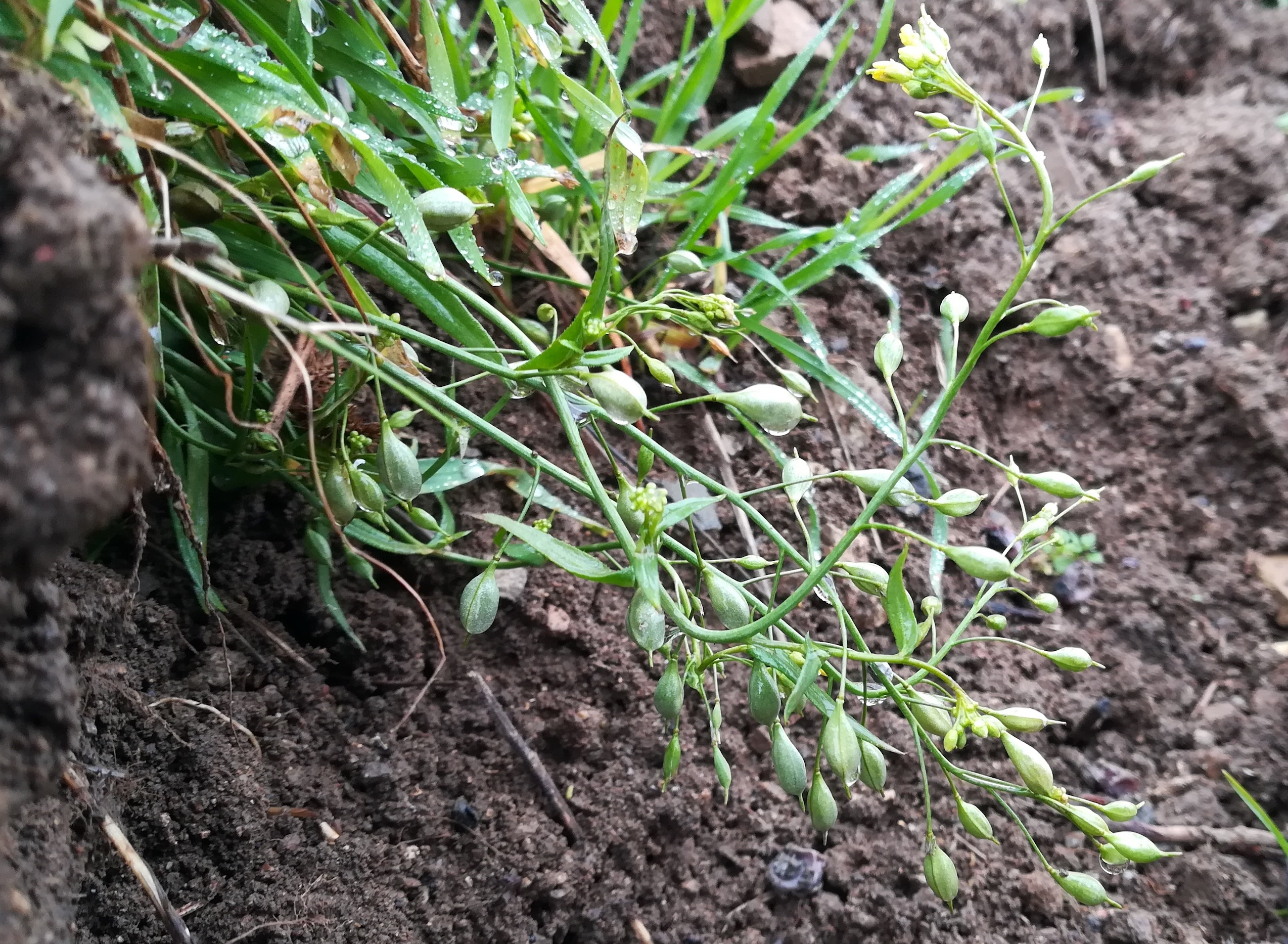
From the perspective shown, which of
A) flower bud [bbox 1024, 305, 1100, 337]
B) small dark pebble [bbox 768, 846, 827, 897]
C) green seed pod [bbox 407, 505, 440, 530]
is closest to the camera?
flower bud [bbox 1024, 305, 1100, 337]

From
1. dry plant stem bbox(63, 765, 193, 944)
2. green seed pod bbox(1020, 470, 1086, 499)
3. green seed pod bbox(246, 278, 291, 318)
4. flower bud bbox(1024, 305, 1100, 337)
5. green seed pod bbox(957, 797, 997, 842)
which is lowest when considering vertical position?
dry plant stem bbox(63, 765, 193, 944)

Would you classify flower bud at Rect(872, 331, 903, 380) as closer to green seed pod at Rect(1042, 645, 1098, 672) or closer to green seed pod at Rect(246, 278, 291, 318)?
green seed pod at Rect(1042, 645, 1098, 672)

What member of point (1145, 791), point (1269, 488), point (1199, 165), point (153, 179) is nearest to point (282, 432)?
point (153, 179)

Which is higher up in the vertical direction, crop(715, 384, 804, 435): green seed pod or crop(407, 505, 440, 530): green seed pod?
crop(715, 384, 804, 435): green seed pod

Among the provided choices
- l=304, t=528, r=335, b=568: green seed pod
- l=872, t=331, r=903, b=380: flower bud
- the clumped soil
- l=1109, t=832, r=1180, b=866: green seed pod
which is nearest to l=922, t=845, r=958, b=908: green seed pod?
l=1109, t=832, r=1180, b=866: green seed pod

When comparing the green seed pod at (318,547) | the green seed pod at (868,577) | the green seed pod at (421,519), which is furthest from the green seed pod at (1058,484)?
the green seed pod at (318,547)

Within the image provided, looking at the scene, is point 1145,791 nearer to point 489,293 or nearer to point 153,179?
point 489,293

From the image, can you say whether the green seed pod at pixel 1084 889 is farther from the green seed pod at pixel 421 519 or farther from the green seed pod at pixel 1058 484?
the green seed pod at pixel 421 519
